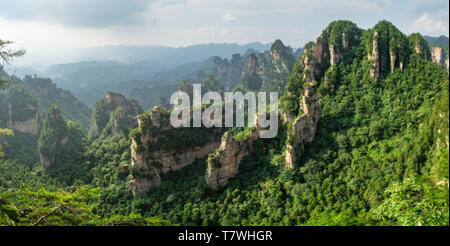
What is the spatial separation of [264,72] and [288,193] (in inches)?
2936

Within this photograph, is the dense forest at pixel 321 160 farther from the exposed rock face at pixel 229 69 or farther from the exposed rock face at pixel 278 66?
the exposed rock face at pixel 229 69

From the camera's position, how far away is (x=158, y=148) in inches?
1374

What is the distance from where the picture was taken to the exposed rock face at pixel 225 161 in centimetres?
3017

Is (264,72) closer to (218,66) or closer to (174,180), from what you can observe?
(218,66)

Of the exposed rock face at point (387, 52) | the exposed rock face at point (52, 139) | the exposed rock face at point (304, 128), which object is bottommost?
the exposed rock face at point (52, 139)

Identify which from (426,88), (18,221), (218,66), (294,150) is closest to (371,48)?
(426,88)

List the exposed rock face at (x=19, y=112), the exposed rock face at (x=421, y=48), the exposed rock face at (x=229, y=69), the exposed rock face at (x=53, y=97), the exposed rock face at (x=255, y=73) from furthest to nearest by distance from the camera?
the exposed rock face at (x=229, y=69), the exposed rock face at (x=255, y=73), the exposed rock face at (x=53, y=97), the exposed rock face at (x=19, y=112), the exposed rock face at (x=421, y=48)

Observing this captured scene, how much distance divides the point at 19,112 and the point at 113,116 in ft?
73.2

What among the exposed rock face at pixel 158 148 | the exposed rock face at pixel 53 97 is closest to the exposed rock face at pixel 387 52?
the exposed rock face at pixel 158 148

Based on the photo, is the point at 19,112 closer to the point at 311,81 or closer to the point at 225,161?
the point at 225,161

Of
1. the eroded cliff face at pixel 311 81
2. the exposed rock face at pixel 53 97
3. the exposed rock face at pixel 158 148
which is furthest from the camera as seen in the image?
the exposed rock face at pixel 53 97

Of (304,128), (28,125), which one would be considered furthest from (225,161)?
(28,125)

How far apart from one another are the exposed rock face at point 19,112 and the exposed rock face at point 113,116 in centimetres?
1199

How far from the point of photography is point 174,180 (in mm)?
35281
